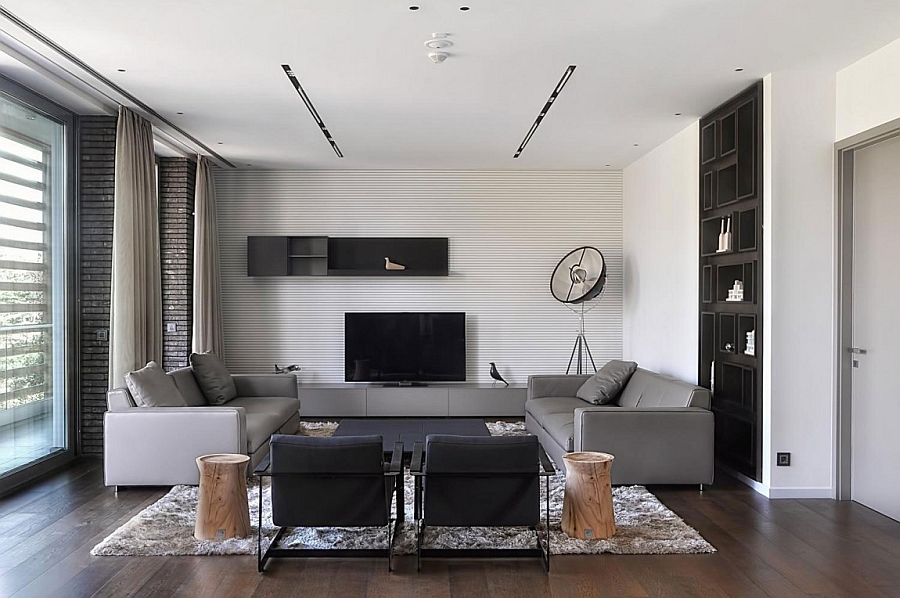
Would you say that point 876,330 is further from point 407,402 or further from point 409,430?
point 407,402

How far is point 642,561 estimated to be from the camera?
3848 millimetres

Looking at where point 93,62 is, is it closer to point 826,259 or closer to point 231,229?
point 231,229

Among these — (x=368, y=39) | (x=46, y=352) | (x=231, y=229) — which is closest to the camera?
(x=368, y=39)

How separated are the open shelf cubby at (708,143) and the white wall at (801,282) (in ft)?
2.90

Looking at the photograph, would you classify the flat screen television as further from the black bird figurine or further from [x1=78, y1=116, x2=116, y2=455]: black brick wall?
[x1=78, y1=116, x2=116, y2=455]: black brick wall

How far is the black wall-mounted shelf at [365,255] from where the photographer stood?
341 inches

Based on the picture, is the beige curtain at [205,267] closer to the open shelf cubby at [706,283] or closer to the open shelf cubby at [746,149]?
the open shelf cubby at [706,283]

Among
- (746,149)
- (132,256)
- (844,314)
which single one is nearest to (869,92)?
(746,149)

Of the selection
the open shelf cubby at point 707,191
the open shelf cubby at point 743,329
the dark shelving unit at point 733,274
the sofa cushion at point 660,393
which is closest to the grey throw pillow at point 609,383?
the sofa cushion at point 660,393

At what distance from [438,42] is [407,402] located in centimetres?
468

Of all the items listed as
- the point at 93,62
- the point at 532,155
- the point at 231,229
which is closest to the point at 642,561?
the point at 93,62

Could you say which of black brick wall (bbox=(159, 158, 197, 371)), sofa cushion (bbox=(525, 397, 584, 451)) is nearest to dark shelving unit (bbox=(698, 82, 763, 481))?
sofa cushion (bbox=(525, 397, 584, 451))

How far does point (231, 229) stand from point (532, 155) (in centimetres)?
350

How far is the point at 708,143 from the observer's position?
605 cm
